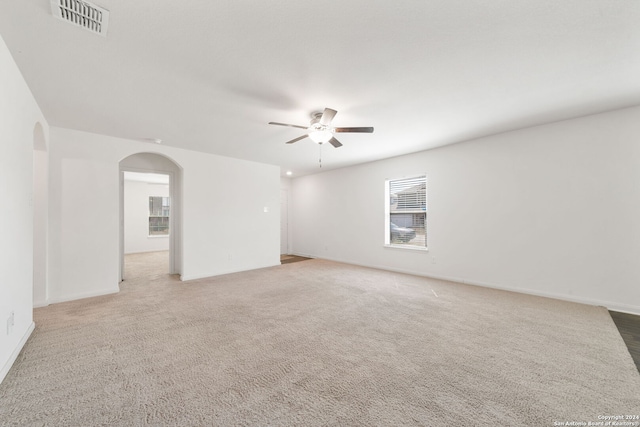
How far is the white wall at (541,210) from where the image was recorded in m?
3.21

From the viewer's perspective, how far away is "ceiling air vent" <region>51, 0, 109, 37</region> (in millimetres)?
1574

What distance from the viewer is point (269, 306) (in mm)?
3404

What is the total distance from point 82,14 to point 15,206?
1.74m

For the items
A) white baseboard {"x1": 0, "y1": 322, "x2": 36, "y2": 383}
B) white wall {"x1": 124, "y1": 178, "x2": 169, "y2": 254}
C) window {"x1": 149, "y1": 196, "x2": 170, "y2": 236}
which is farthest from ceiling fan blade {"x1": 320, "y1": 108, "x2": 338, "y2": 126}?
white wall {"x1": 124, "y1": 178, "x2": 169, "y2": 254}

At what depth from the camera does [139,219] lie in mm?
8789

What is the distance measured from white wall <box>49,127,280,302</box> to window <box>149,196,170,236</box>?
200 inches

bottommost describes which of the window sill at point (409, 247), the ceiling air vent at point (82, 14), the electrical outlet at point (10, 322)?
the electrical outlet at point (10, 322)

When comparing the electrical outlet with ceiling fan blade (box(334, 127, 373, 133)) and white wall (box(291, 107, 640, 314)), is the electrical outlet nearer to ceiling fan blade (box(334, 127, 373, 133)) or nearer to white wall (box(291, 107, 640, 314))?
ceiling fan blade (box(334, 127, 373, 133))

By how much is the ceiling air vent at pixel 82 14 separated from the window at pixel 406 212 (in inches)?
200

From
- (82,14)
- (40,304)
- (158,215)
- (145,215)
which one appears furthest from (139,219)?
(82,14)

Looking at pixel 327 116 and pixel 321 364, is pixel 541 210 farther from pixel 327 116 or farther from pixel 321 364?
pixel 321 364

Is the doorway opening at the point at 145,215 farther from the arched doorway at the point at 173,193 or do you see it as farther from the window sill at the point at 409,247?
the window sill at the point at 409,247

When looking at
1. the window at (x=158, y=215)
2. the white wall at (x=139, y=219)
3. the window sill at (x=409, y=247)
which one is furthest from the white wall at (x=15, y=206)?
the window at (x=158, y=215)

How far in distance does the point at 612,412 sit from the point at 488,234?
305 cm
